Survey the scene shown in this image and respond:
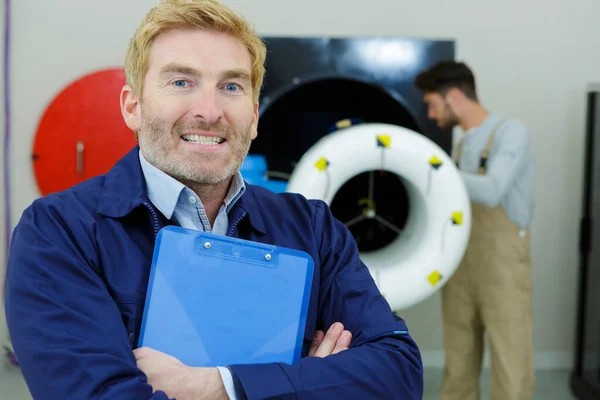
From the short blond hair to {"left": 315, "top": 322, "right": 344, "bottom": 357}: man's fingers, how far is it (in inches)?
20.0

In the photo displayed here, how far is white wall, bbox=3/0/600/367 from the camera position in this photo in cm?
365

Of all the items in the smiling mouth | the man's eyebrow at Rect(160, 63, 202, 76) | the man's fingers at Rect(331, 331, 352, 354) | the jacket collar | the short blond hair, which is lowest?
the man's fingers at Rect(331, 331, 352, 354)

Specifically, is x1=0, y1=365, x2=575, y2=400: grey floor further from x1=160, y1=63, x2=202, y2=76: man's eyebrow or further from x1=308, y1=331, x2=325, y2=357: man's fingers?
x1=160, y1=63, x2=202, y2=76: man's eyebrow

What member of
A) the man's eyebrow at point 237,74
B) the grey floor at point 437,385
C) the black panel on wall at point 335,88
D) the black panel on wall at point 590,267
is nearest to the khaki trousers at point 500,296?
the black panel on wall at point 335,88

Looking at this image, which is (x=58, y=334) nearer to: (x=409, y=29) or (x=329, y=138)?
(x=329, y=138)

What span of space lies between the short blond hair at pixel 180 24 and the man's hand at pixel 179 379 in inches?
18.6

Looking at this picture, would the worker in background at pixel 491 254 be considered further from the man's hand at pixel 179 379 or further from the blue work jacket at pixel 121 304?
the man's hand at pixel 179 379

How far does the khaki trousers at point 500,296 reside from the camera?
295cm

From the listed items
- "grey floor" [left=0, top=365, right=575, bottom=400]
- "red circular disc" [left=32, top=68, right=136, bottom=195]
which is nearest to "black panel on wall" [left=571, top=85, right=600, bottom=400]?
"grey floor" [left=0, top=365, right=575, bottom=400]

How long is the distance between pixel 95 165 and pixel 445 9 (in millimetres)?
2088

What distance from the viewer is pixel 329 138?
247 cm

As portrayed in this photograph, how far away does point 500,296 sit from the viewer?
9.71 feet

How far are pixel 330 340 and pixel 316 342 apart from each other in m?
0.05

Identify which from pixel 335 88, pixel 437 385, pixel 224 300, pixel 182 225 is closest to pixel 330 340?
pixel 224 300
